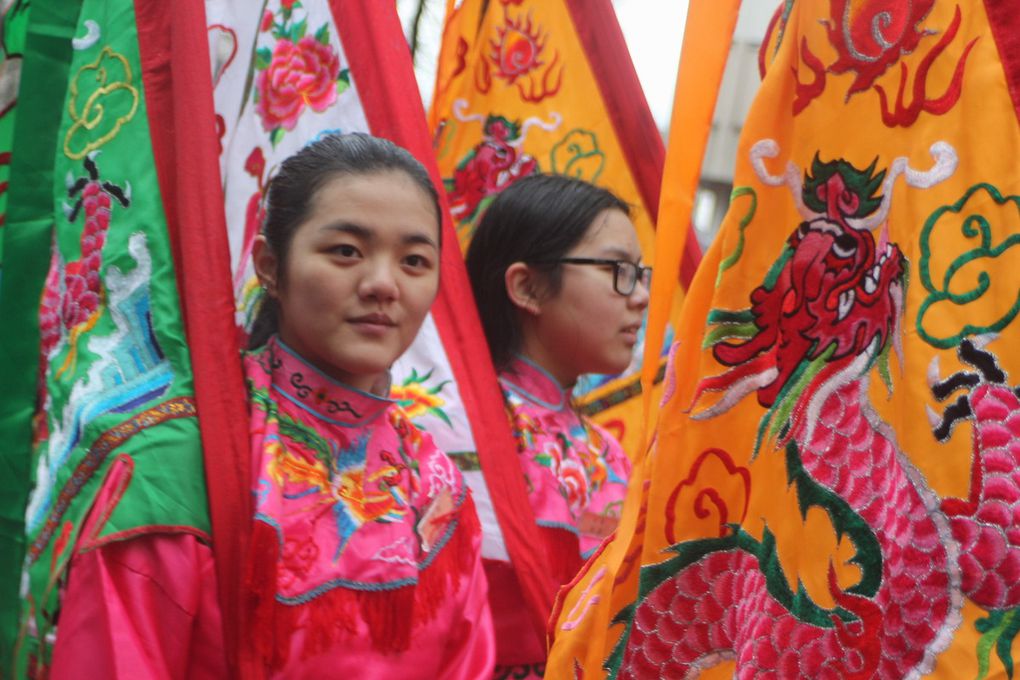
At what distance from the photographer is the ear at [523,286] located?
8.89 ft

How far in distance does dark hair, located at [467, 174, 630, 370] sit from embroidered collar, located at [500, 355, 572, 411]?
0.11 feet

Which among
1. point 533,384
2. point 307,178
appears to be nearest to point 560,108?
point 533,384

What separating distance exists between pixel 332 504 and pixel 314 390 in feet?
0.62

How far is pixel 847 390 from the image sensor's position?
1.40 metres

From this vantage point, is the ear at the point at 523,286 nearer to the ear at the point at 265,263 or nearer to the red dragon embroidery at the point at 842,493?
the ear at the point at 265,263

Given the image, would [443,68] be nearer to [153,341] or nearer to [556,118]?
[556,118]

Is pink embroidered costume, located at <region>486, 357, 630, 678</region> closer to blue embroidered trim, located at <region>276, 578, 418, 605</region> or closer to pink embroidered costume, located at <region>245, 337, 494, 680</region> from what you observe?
pink embroidered costume, located at <region>245, 337, 494, 680</region>

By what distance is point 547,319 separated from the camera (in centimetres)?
270

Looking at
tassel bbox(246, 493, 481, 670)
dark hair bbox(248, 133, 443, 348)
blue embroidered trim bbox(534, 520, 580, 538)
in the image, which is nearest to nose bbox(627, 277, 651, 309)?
blue embroidered trim bbox(534, 520, 580, 538)

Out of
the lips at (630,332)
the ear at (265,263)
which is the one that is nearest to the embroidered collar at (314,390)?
the ear at (265,263)

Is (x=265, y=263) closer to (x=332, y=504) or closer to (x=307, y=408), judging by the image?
(x=307, y=408)

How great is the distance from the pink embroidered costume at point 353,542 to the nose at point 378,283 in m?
0.16

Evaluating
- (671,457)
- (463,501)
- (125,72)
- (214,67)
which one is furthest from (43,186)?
(671,457)

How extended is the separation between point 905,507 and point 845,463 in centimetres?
9
